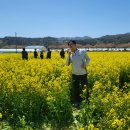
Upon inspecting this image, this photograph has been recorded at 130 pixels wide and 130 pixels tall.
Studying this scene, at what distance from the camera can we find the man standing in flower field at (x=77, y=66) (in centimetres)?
1009

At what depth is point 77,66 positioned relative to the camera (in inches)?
404

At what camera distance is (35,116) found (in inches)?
357

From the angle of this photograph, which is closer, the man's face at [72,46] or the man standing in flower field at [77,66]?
the man's face at [72,46]

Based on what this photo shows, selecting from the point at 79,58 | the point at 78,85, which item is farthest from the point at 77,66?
the point at 78,85

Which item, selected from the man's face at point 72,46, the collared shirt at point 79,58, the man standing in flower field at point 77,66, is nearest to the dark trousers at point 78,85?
the man standing in flower field at point 77,66

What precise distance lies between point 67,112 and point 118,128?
3.66 m

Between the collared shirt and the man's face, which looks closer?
the man's face

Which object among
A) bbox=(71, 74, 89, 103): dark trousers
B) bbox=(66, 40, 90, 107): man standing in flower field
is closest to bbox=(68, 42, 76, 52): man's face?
bbox=(66, 40, 90, 107): man standing in flower field

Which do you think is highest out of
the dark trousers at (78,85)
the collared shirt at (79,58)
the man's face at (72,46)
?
the man's face at (72,46)

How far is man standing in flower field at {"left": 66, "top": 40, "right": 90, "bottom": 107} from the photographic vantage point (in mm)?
10094

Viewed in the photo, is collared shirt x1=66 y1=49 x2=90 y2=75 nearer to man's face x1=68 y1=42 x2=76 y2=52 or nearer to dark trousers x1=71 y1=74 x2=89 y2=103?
man's face x1=68 y1=42 x2=76 y2=52

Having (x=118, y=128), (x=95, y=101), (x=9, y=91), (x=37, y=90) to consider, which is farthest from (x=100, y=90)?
(x=118, y=128)

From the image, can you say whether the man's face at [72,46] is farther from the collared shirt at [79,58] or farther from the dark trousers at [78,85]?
the dark trousers at [78,85]

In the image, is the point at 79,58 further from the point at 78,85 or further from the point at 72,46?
the point at 78,85
